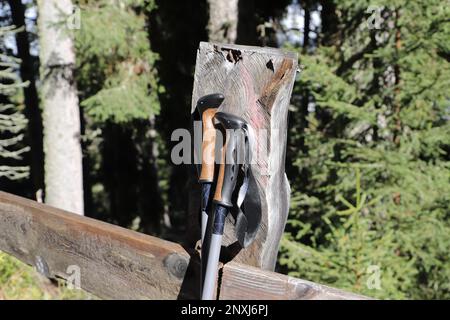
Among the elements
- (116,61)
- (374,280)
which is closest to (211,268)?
(374,280)

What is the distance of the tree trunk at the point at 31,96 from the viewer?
11.8 meters

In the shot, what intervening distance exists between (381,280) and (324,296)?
335cm

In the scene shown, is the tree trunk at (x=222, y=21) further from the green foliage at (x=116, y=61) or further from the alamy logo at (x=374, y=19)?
the alamy logo at (x=374, y=19)

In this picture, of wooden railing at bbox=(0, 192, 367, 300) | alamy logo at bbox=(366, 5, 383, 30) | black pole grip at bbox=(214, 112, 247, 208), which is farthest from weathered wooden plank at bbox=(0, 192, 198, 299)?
alamy logo at bbox=(366, 5, 383, 30)

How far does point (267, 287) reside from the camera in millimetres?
1296

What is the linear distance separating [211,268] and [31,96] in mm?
12503

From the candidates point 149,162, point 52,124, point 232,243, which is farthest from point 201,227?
point 149,162

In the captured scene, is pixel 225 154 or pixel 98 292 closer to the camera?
pixel 225 154

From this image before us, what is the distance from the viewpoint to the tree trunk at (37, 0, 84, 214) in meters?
7.56

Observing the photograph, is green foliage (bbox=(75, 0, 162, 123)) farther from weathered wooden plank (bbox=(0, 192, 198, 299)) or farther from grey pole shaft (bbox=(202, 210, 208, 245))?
grey pole shaft (bbox=(202, 210, 208, 245))

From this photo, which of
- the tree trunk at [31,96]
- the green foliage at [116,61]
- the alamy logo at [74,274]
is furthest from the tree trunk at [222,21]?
the tree trunk at [31,96]

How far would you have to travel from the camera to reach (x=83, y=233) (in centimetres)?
167

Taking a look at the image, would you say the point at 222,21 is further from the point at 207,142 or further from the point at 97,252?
the point at 207,142

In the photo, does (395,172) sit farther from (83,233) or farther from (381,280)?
(83,233)
